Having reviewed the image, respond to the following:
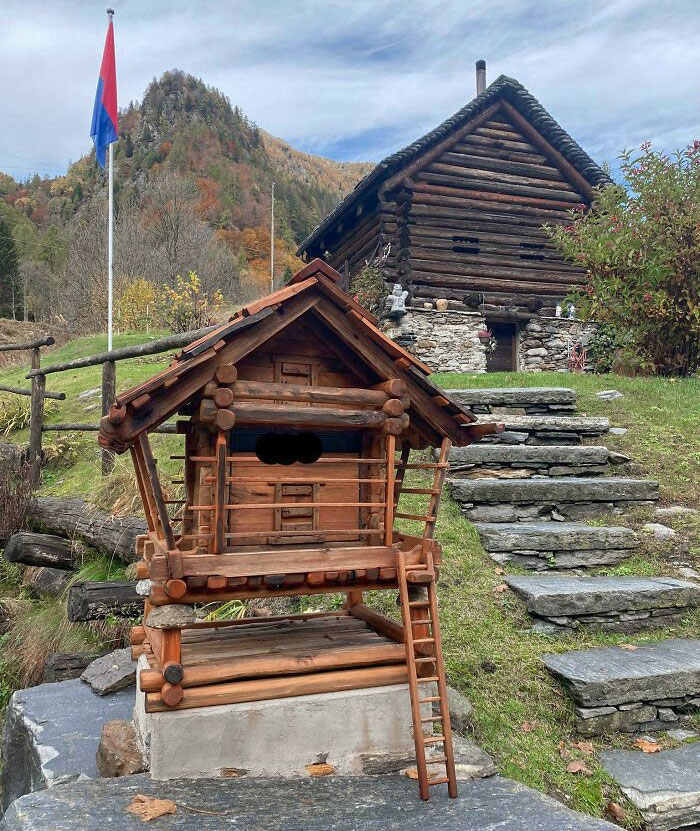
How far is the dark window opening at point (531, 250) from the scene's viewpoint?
686 inches

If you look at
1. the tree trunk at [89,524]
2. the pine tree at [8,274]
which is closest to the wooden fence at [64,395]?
the tree trunk at [89,524]

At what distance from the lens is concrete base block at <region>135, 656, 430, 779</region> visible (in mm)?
3436

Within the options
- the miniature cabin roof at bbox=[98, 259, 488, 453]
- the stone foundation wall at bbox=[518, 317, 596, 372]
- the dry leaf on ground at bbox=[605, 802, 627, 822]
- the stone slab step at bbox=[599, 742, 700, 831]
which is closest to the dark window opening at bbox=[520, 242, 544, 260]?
the stone foundation wall at bbox=[518, 317, 596, 372]

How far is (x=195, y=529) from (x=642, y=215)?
12.2 metres

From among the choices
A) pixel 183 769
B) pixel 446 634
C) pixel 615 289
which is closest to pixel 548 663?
pixel 446 634

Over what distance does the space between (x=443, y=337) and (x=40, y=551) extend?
11.5 metres

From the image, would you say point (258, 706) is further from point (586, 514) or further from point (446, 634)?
point (586, 514)

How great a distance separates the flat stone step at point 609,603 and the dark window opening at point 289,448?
255 centimetres

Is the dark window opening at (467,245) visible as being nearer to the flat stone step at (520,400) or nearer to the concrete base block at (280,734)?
the flat stone step at (520,400)

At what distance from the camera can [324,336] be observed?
154 inches

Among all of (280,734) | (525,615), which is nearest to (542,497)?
(525,615)

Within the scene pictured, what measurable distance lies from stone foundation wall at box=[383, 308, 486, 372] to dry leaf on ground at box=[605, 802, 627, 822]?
13.0 metres

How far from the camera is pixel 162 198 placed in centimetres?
3291

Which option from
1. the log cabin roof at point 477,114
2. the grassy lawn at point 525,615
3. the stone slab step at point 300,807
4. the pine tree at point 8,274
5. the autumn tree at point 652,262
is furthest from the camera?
the pine tree at point 8,274
